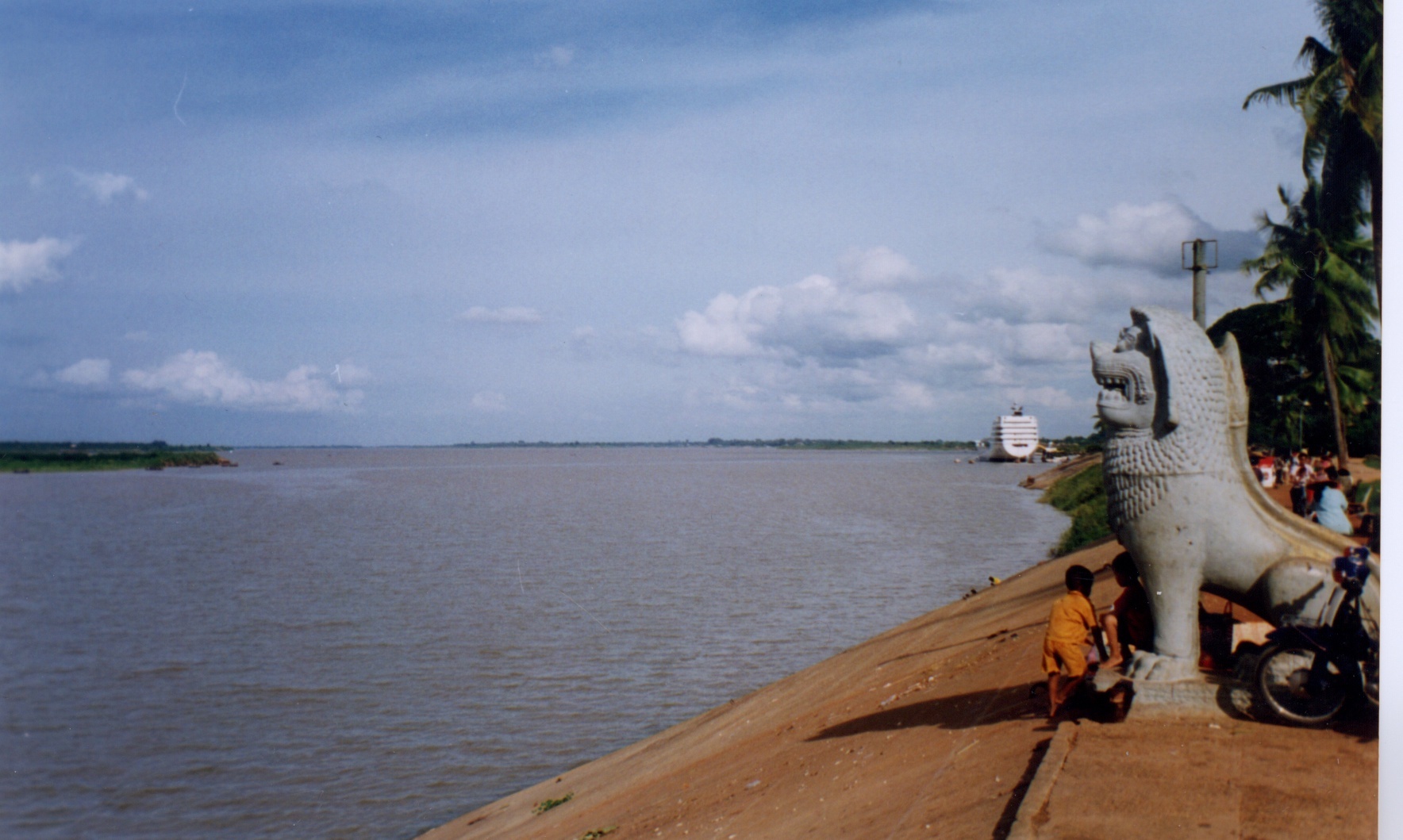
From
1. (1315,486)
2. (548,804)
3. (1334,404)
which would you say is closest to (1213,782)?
(1315,486)

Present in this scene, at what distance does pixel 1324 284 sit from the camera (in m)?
25.6

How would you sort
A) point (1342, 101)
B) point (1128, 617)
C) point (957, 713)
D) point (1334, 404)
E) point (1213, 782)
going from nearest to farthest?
point (1213, 782)
point (1128, 617)
point (957, 713)
point (1342, 101)
point (1334, 404)

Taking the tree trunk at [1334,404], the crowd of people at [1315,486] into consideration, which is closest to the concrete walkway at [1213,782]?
the crowd of people at [1315,486]

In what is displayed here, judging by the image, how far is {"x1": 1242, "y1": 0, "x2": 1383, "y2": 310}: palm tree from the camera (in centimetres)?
1691

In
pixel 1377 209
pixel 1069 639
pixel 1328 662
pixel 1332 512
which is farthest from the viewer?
pixel 1377 209

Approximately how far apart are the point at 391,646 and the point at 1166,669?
16431 millimetres

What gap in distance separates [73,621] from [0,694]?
6.38 m

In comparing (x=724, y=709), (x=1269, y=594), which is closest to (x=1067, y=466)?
(x=724, y=709)

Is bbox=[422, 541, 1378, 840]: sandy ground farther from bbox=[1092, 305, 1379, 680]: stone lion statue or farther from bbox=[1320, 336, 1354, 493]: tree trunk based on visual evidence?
bbox=[1320, 336, 1354, 493]: tree trunk

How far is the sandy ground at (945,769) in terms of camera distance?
5.29 meters

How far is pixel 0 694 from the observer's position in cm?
1819

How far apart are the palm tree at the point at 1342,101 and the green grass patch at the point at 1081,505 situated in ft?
23.8

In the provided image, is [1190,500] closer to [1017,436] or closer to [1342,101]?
[1342,101]

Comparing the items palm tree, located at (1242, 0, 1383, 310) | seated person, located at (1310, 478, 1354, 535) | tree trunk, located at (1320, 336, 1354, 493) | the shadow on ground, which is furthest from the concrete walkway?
tree trunk, located at (1320, 336, 1354, 493)
